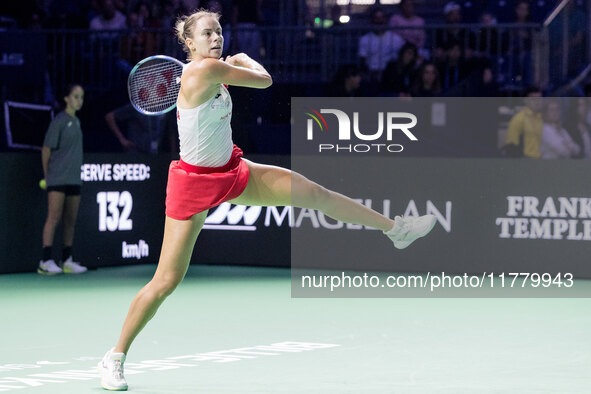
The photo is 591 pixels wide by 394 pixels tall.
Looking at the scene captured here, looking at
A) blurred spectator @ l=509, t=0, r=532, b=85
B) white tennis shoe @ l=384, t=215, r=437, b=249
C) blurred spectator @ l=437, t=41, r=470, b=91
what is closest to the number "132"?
blurred spectator @ l=437, t=41, r=470, b=91

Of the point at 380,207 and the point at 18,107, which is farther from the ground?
the point at 18,107

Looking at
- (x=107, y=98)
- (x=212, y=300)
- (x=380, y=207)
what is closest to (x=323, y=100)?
(x=380, y=207)

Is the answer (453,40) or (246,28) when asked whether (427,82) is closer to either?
(453,40)

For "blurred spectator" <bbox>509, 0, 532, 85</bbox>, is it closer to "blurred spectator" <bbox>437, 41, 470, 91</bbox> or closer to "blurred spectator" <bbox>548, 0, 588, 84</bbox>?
"blurred spectator" <bbox>548, 0, 588, 84</bbox>

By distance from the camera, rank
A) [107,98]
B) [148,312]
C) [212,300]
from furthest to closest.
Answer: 1. [107,98]
2. [212,300]
3. [148,312]

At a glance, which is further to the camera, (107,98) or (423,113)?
(107,98)

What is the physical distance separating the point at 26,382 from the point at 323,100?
8.38 m

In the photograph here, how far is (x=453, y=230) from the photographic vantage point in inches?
491

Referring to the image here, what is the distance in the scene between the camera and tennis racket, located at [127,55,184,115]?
24.6 ft

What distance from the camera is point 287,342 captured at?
26.4ft

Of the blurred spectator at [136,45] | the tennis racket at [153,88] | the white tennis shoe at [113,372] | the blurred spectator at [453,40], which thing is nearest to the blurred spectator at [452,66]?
the blurred spectator at [453,40]

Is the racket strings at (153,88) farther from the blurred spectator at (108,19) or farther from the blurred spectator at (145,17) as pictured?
the blurred spectator at (108,19)

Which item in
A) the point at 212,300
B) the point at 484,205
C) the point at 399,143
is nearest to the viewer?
the point at 212,300

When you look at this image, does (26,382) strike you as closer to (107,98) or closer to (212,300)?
(212,300)
